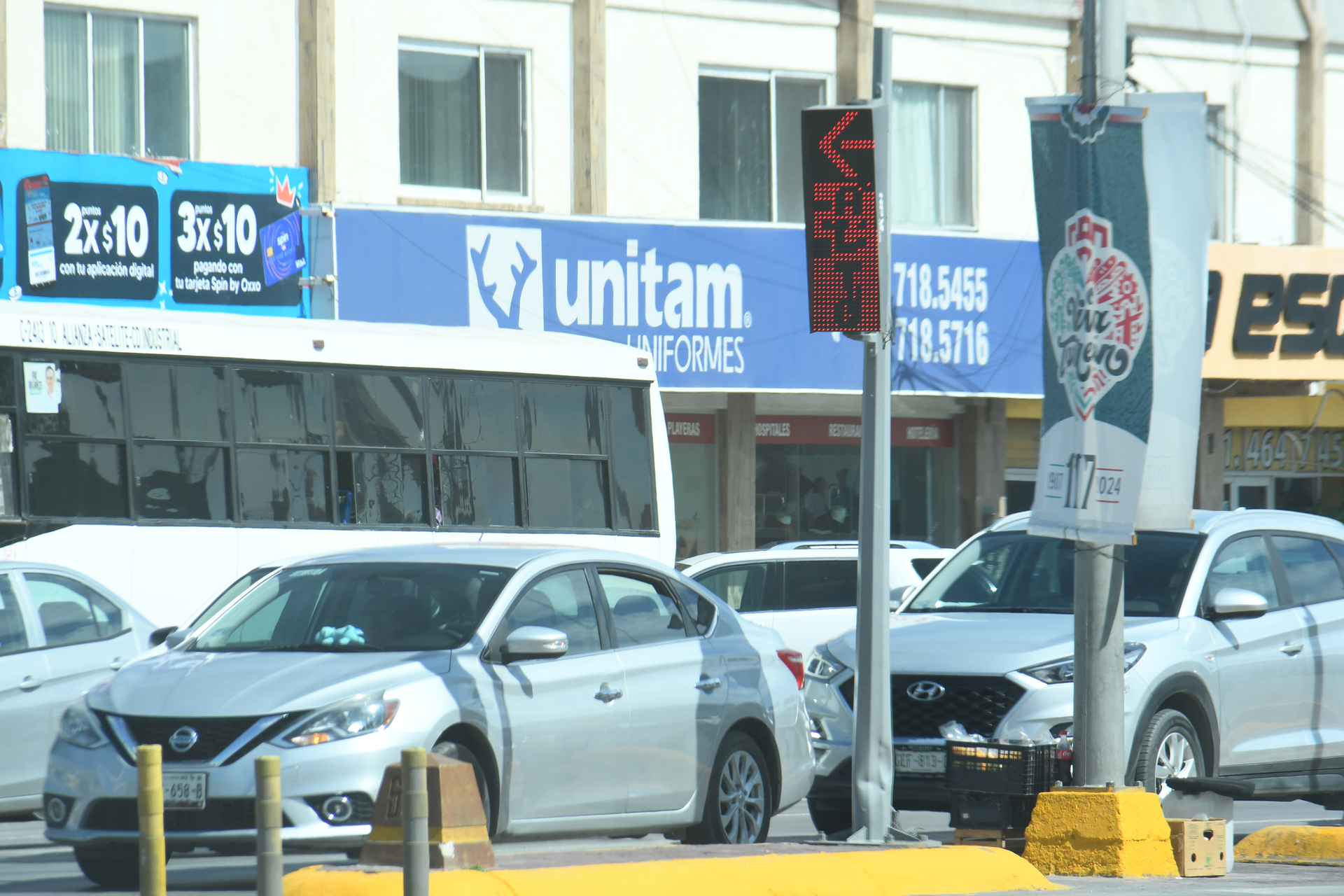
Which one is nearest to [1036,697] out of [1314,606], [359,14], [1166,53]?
[1314,606]

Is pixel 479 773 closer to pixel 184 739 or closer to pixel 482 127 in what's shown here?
pixel 184 739

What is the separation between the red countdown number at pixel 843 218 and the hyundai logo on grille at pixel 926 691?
208 cm

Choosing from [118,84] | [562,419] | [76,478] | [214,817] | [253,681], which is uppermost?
[118,84]

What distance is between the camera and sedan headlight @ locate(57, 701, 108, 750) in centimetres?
820

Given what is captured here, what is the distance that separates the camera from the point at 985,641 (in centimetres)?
1029

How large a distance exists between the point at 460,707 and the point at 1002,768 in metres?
2.87

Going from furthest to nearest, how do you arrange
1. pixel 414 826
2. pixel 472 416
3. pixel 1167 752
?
pixel 472 416
pixel 1167 752
pixel 414 826

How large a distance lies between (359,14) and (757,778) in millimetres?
14114

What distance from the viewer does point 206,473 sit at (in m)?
14.6

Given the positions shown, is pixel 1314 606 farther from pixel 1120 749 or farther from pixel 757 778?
pixel 757 778

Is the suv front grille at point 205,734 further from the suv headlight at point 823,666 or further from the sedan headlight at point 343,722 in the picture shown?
the suv headlight at point 823,666

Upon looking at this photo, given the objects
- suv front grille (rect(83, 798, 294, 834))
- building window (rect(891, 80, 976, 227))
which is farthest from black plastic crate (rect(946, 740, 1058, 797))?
building window (rect(891, 80, 976, 227))

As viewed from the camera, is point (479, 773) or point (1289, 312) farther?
point (1289, 312)

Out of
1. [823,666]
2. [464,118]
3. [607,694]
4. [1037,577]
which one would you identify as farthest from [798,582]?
[464,118]
